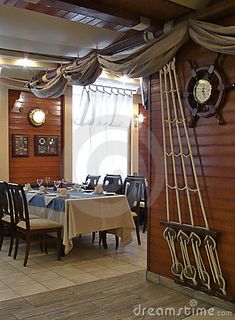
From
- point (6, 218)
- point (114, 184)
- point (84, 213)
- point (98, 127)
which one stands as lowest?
point (6, 218)

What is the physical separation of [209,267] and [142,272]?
107cm

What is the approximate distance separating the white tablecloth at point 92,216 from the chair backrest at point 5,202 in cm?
36

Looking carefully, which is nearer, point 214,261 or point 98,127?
point 214,261

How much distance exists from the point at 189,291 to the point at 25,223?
2118mm

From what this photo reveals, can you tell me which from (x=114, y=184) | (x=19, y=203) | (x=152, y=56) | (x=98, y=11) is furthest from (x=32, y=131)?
(x=98, y=11)

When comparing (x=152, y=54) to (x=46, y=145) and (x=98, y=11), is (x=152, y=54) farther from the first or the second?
(x=46, y=145)

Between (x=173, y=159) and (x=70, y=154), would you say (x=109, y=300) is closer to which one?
(x=173, y=159)

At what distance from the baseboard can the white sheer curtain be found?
414cm

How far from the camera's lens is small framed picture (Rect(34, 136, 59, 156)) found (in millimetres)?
7258

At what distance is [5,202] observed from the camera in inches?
201

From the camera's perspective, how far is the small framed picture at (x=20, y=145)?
6973 mm

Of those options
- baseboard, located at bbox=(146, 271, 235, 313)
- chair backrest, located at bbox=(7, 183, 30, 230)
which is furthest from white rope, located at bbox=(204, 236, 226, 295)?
chair backrest, located at bbox=(7, 183, 30, 230)

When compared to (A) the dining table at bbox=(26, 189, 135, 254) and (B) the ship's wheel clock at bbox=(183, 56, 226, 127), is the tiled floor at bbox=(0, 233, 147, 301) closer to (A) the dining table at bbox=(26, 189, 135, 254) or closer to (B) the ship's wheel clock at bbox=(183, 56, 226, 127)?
(A) the dining table at bbox=(26, 189, 135, 254)

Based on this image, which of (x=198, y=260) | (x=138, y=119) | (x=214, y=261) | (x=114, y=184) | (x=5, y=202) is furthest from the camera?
(x=138, y=119)
